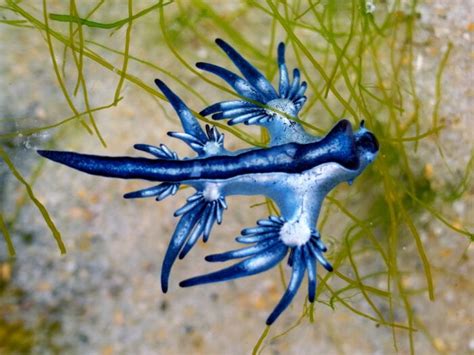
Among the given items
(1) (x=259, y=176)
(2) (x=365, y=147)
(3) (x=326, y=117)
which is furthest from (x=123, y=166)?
(3) (x=326, y=117)

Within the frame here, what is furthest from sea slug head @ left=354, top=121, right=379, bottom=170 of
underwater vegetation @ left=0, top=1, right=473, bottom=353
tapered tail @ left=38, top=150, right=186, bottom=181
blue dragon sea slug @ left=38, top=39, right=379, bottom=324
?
underwater vegetation @ left=0, top=1, right=473, bottom=353

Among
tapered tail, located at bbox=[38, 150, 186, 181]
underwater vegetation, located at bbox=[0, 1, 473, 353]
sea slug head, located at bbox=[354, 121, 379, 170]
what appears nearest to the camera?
tapered tail, located at bbox=[38, 150, 186, 181]

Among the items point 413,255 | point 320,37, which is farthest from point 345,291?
point 320,37

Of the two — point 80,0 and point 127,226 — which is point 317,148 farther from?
point 80,0

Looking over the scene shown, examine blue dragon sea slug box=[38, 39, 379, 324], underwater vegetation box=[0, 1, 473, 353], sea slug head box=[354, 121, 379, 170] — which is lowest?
blue dragon sea slug box=[38, 39, 379, 324]

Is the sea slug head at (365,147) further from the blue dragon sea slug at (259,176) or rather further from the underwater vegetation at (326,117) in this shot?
the underwater vegetation at (326,117)

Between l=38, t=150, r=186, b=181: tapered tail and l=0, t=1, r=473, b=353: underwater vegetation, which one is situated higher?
l=0, t=1, r=473, b=353: underwater vegetation

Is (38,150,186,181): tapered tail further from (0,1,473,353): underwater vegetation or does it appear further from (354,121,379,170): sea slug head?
(0,1,473,353): underwater vegetation
